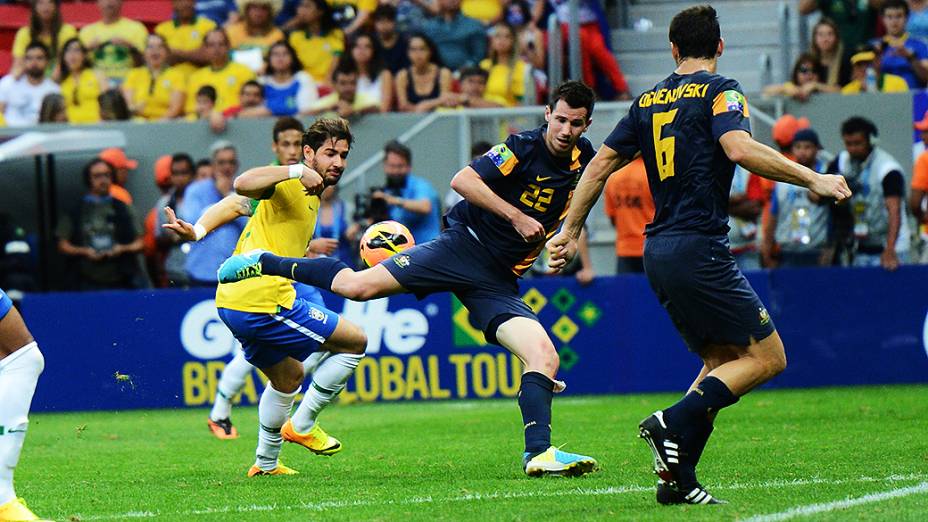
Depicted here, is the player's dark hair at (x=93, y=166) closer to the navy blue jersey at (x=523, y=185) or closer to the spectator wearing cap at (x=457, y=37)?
the spectator wearing cap at (x=457, y=37)

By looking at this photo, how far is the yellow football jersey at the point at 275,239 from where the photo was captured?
9.17m

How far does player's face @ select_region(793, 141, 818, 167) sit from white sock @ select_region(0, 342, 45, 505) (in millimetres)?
9584

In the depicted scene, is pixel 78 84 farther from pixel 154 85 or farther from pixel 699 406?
pixel 699 406

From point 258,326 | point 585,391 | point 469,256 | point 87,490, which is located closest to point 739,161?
point 469,256

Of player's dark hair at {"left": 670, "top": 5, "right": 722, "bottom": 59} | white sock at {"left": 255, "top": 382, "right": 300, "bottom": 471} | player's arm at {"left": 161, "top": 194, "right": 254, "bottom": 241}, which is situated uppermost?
player's dark hair at {"left": 670, "top": 5, "right": 722, "bottom": 59}

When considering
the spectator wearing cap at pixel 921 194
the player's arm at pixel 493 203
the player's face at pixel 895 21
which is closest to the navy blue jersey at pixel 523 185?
the player's arm at pixel 493 203

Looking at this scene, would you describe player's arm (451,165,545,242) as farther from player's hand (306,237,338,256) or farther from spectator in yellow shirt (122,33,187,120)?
spectator in yellow shirt (122,33,187,120)

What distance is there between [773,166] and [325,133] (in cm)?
315

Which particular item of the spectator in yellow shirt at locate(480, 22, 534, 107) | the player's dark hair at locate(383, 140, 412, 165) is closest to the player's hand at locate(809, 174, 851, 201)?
the player's dark hair at locate(383, 140, 412, 165)

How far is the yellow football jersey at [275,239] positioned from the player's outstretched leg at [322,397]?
484 mm

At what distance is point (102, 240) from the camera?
16.9 metres

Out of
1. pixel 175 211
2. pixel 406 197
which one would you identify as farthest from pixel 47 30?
pixel 406 197

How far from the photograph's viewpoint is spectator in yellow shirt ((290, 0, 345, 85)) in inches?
746

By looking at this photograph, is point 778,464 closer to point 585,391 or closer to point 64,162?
point 585,391
